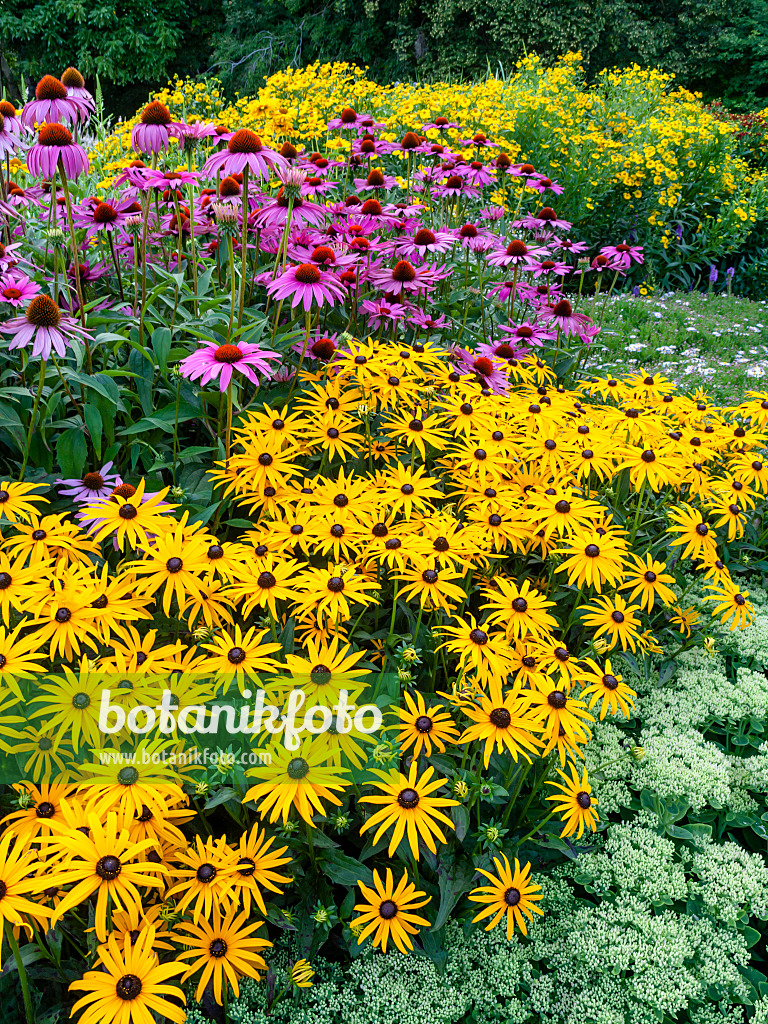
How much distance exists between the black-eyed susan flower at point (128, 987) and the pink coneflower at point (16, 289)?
174 centimetres

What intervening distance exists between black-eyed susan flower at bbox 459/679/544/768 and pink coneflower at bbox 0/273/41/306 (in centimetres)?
176

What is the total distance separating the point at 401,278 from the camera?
2.64 meters

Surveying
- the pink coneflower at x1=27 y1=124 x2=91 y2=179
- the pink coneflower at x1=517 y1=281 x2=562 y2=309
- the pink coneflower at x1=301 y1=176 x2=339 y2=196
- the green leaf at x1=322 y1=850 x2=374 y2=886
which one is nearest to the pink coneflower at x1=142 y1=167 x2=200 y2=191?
the pink coneflower at x1=27 y1=124 x2=91 y2=179

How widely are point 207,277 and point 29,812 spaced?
201cm

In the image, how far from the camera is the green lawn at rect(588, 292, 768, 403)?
149 inches

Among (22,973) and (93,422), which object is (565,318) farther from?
(22,973)

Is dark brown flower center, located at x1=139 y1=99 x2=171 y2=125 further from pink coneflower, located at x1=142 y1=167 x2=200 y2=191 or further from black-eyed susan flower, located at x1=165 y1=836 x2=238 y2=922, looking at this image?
black-eyed susan flower, located at x1=165 y1=836 x2=238 y2=922

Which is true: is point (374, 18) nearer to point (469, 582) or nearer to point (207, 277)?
point (207, 277)

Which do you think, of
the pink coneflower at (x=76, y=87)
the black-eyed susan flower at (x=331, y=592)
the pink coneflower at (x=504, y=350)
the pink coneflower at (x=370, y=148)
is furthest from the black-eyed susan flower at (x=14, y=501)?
the pink coneflower at (x=370, y=148)

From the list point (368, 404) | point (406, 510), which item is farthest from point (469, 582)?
point (368, 404)

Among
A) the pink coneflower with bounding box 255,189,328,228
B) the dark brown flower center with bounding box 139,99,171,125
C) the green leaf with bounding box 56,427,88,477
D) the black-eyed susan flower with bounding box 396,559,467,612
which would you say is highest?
the dark brown flower center with bounding box 139,99,171,125

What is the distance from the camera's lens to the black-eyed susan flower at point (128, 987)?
3.69 ft

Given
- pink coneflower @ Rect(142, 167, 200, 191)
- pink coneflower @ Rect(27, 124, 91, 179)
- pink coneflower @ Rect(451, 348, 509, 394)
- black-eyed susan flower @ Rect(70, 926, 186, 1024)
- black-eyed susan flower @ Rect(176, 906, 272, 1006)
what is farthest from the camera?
pink coneflower @ Rect(451, 348, 509, 394)

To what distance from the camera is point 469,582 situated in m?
2.06
